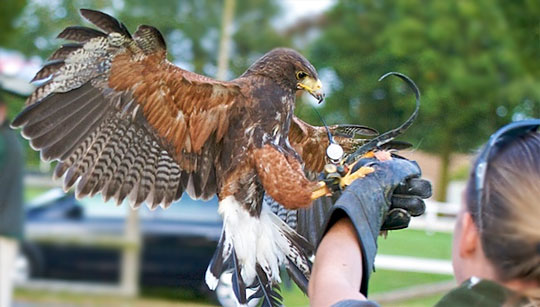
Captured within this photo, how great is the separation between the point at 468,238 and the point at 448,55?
12063 mm

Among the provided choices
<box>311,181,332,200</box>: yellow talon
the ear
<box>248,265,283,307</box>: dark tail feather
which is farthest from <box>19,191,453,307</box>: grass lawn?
the ear

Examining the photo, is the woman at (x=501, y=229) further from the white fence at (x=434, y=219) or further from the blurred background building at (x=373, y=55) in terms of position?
the white fence at (x=434, y=219)

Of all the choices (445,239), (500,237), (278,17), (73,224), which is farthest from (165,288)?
(500,237)

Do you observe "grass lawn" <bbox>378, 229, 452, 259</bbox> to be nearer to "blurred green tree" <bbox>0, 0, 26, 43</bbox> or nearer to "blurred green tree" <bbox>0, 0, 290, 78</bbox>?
"blurred green tree" <bbox>0, 0, 290, 78</bbox>

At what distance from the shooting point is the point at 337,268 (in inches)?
61.8

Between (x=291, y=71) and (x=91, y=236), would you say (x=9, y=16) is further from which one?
(x=291, y=71)

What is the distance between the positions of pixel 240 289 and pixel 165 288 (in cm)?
666

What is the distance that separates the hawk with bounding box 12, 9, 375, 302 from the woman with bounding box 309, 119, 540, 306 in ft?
3.08

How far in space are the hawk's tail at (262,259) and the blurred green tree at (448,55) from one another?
22.5 ft

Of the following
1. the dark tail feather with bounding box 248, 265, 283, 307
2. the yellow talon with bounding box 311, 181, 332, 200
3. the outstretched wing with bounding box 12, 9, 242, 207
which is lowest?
the dark tail feather with bounding box 248, 265, 283, 307

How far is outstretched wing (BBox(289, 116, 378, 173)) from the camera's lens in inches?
108

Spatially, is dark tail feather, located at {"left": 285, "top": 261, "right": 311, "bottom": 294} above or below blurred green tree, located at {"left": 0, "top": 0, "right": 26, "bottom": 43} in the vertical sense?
below

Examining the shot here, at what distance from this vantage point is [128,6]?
841 cm

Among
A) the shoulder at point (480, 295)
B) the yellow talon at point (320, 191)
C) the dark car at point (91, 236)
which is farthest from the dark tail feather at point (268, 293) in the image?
the dark car at point (91, 236)
